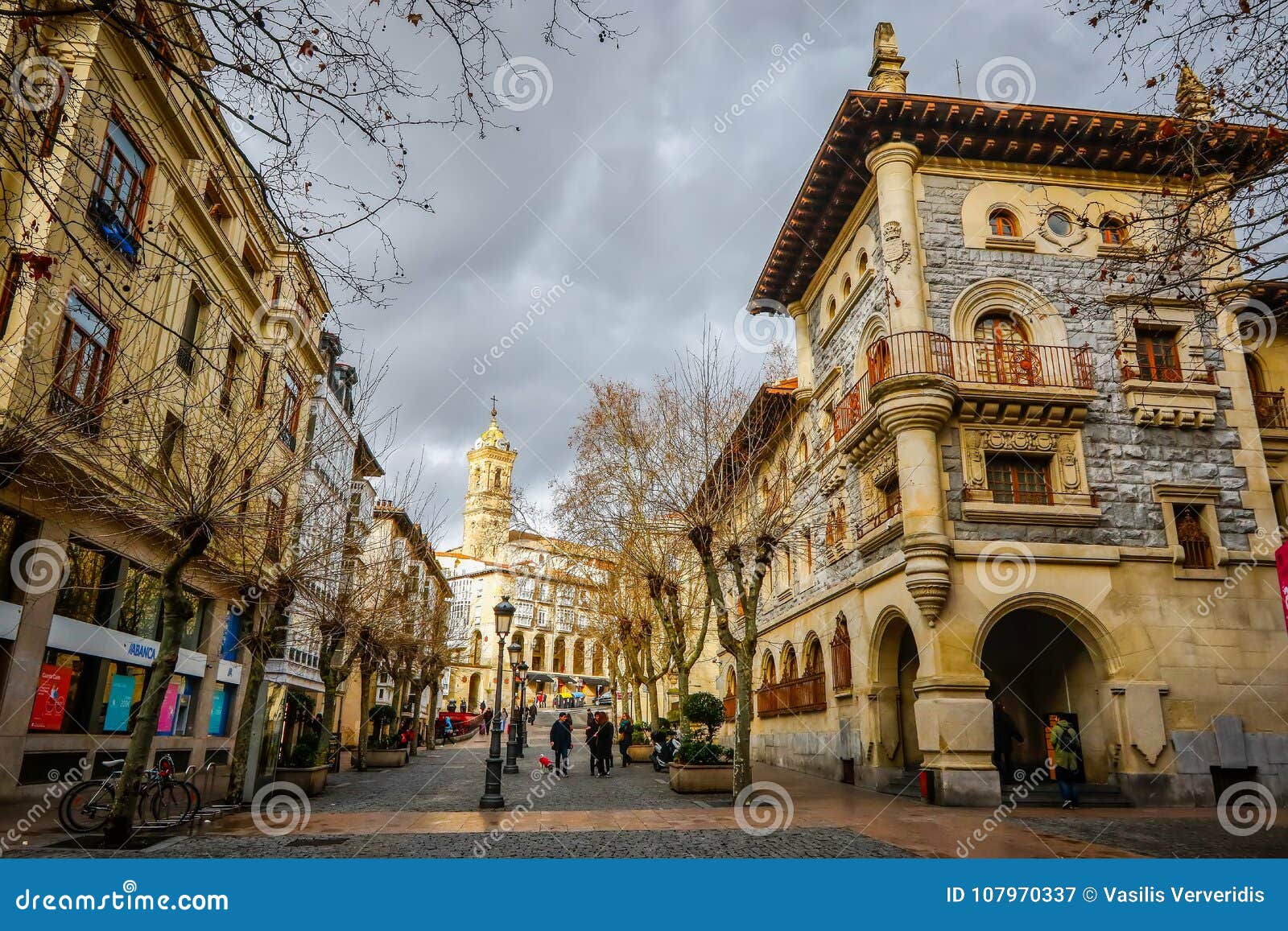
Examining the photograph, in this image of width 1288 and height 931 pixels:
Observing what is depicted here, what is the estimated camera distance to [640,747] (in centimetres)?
2894

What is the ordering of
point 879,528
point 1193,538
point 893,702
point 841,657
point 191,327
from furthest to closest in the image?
point 841,657, point 191,327, point 893,702, point 879,528, point 1193,538

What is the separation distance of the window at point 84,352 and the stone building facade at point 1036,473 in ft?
45.2

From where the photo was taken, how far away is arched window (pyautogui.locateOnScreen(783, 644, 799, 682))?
25922mm

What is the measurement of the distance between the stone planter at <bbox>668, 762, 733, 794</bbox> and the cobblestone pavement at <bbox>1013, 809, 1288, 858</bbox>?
5.60m

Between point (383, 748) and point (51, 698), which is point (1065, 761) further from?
point (383, 748)

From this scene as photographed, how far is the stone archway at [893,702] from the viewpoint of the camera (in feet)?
59.9

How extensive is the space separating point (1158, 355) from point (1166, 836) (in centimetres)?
1127


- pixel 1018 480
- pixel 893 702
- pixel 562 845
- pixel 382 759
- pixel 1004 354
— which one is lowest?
pixel 562 845

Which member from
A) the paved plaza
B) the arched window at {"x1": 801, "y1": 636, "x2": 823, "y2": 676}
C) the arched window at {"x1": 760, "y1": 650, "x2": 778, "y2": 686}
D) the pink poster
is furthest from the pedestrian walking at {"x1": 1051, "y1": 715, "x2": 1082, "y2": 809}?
the pink poster

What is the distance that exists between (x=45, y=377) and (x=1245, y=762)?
72.0 feet

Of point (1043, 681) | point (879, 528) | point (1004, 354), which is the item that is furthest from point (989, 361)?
point (1043, 681)

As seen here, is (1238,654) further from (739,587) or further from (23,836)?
(23,836)

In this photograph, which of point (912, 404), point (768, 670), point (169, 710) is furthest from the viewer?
point (768, 670)

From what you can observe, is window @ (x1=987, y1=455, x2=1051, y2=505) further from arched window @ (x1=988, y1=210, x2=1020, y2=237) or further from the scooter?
the scooter
